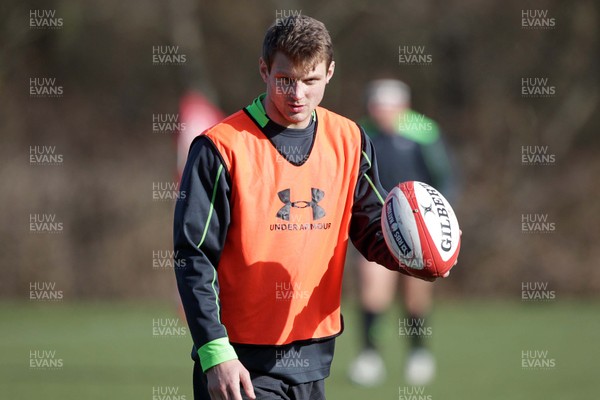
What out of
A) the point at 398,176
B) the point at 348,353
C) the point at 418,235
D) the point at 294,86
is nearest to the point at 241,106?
the point at 348,353

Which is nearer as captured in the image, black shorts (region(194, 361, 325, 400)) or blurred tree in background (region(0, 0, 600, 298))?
black shorts (region(194, 361, 325, 400))

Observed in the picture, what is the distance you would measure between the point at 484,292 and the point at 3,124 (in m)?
7.60

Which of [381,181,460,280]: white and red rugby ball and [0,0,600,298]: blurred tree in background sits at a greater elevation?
[0,0,600,298]: blurred tree in background

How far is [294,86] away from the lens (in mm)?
3209

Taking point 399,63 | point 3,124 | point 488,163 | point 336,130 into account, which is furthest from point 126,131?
point 336,130

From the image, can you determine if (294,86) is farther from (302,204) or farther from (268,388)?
(268,388)

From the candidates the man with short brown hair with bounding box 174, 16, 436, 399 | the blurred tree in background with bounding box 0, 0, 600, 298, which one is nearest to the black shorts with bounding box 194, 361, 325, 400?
the man with short brown hair with bounding box 174, 16, 436, 399

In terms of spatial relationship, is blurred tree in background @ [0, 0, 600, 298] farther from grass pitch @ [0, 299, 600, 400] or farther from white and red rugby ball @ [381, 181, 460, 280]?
white and red rugby ball @ [381, 181, 460, 280]

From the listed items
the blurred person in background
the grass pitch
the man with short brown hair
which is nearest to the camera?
the man with short brown hair

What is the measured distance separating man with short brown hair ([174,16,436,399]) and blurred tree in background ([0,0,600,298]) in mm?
10701

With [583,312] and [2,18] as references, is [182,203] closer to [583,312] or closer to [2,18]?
[583,312]

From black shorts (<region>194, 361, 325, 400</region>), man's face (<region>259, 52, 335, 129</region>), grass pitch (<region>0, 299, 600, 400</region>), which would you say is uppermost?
man's face (<region>259, 52, 335, 129</region>)

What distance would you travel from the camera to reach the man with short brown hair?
3.15m

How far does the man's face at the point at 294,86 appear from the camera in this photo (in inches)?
126
